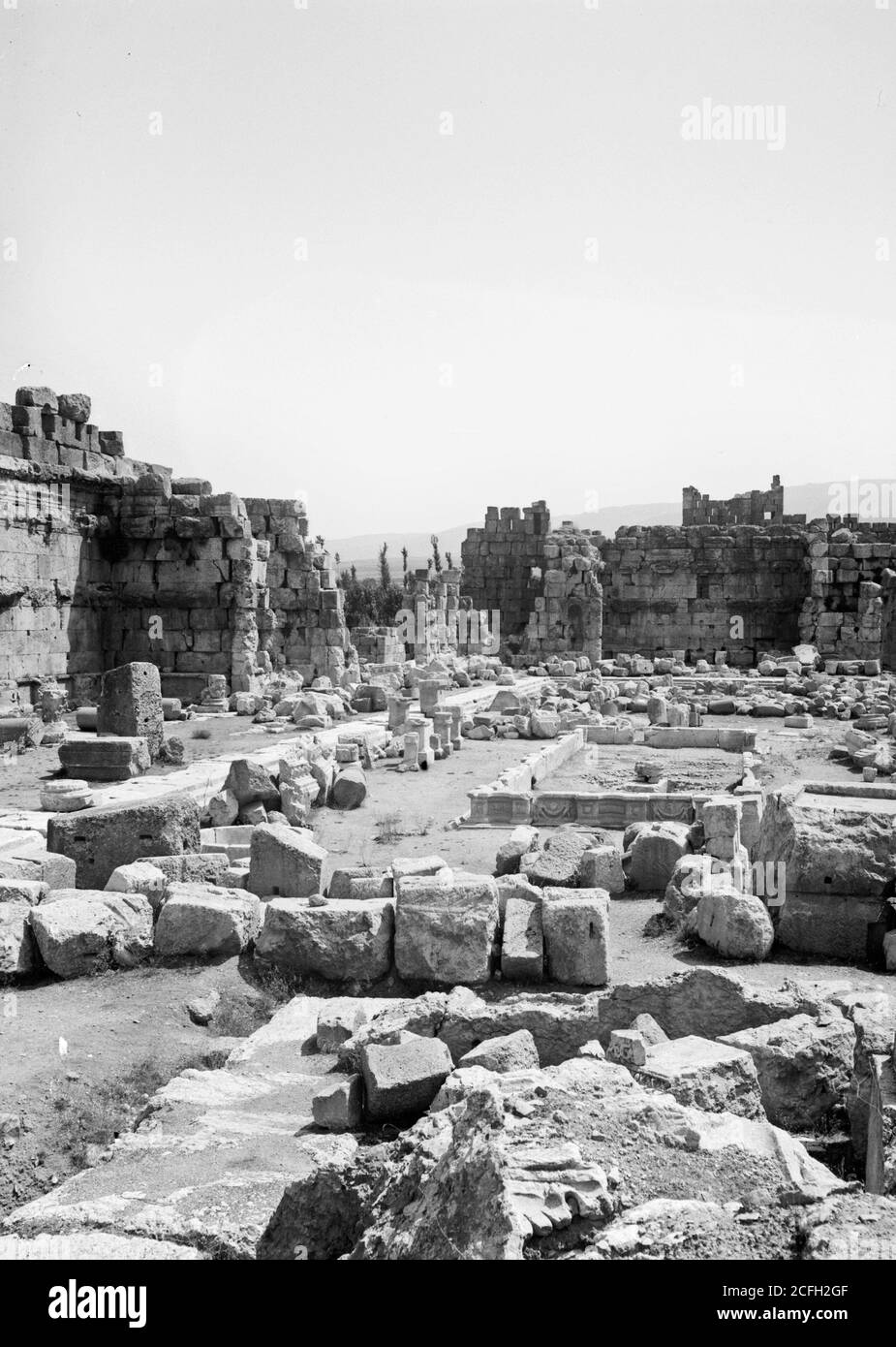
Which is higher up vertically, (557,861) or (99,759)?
(99,759)

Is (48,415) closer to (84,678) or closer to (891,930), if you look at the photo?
(84,678)

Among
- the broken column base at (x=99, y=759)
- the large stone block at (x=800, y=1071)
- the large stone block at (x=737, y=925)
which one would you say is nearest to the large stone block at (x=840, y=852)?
the large stone block at (x=737, y=925)

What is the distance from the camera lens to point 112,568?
1916cm

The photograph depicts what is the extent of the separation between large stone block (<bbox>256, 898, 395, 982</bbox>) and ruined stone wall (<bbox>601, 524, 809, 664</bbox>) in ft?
80.4

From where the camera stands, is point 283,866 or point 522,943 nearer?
point 522,943

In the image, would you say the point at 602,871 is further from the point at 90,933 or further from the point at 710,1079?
the point at 710,1079

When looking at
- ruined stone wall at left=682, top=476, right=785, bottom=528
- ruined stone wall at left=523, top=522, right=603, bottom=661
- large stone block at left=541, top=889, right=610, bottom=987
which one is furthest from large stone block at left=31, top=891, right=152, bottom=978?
ruined stone wall at left=682, top=476, right=785, bottom=528

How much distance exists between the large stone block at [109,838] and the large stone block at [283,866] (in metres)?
0.66

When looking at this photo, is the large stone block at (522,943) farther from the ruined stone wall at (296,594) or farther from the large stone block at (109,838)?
the ruined stone wall at (296,594)

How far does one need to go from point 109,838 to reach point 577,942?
3.56 m

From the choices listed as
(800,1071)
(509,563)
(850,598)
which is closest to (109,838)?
(800,1071)

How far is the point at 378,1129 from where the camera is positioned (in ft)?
14.4

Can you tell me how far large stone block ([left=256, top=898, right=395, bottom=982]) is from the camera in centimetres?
662

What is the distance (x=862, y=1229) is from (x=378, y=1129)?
1971mm
